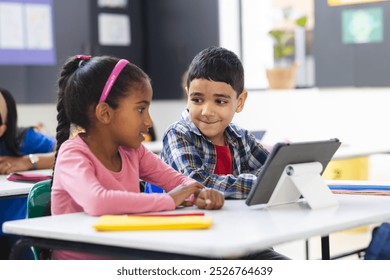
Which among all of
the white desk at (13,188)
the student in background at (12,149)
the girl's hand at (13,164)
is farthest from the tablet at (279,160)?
the girl's hand at (13,164)

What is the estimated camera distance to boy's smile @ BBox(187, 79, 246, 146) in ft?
7.91

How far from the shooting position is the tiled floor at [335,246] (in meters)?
4.66

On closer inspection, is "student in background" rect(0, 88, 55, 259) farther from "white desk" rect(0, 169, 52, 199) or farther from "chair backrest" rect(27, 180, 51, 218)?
"chair backrest" rect(27, 180, 51, 218)

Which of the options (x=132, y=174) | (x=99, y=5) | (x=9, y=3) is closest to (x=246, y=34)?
(x=99, y=5)

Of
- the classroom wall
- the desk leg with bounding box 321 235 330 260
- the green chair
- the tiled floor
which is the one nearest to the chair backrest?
the green chair

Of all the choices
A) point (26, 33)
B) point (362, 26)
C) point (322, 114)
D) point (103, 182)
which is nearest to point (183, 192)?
point (103, 182)

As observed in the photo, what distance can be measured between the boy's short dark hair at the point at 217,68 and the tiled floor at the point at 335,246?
2268 mm

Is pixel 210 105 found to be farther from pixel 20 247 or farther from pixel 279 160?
pixel 20 247

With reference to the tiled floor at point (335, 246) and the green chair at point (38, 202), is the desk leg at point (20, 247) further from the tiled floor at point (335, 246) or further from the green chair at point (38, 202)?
the tiled floor at point (335, 246)

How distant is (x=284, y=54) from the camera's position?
250 inches

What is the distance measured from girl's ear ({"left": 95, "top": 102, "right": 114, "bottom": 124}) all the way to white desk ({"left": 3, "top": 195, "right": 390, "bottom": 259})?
1.02ft

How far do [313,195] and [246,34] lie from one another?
494 cm
